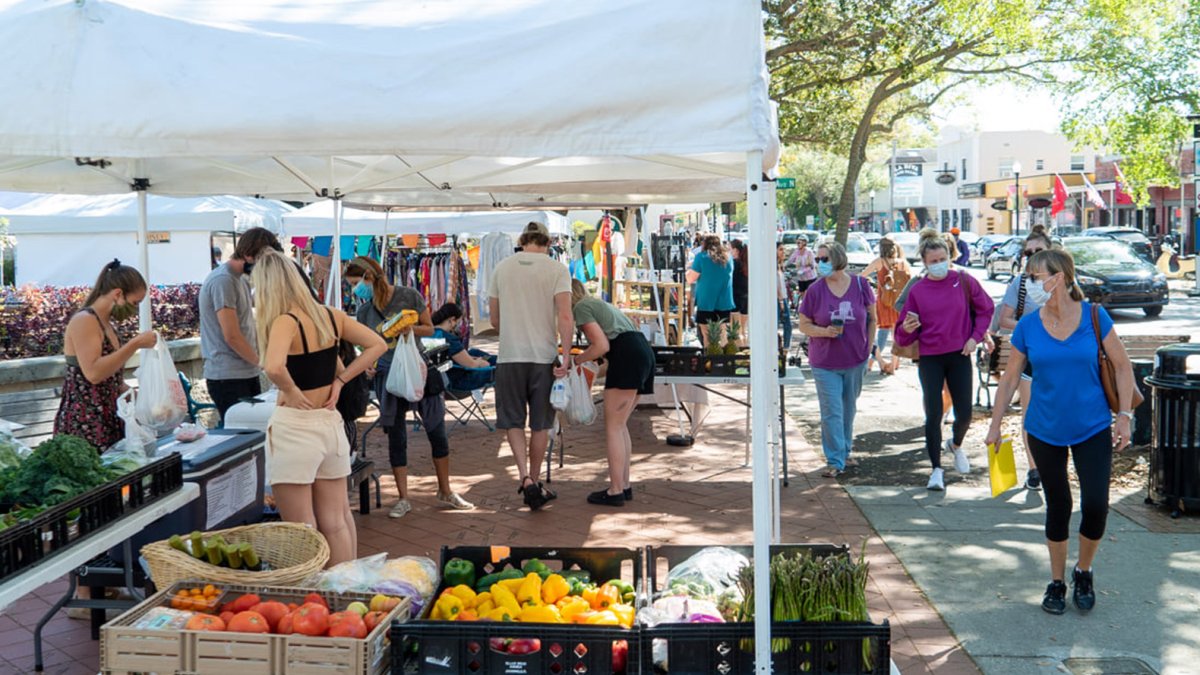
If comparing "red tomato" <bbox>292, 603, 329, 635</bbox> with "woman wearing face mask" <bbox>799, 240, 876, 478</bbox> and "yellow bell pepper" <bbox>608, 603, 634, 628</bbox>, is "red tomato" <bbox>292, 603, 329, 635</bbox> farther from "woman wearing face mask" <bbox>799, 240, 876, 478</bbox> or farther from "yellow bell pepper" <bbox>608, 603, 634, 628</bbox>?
"woman wearing face mask" <bbox>799, 240, 876, 478</bbox>

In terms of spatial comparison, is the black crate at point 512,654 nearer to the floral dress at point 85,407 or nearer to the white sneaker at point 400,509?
the floral dress at point 85,407

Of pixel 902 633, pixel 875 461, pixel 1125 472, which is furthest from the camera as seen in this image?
pixel 875 461

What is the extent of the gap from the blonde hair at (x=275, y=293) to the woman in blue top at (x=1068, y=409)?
10.7 ft

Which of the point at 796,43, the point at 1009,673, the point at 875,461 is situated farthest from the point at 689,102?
the point at 796,43

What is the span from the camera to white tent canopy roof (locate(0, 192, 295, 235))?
12202 millimetres

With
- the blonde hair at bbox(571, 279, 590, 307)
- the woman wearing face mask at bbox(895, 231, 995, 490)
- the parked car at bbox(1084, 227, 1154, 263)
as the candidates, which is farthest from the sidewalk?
the parked car at bbox(1084, 227, 1154, 263)

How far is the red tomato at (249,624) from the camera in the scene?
326cm

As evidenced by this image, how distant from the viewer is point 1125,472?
792cm

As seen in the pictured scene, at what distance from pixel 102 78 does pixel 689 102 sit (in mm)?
1863

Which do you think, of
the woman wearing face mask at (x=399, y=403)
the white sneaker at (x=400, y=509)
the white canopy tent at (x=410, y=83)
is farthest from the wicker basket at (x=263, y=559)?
the white sneaker at (x=400, y=509)

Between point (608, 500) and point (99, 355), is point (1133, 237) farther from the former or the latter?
point (99, 355)

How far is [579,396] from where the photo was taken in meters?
6.96

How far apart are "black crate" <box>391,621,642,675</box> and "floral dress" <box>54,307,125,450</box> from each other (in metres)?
2.81

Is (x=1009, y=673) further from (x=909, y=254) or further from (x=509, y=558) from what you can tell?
(x=909, y=254)
